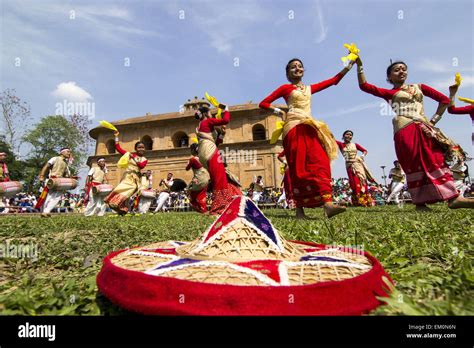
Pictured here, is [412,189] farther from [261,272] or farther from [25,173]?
[25,173]

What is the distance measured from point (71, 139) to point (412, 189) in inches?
1489

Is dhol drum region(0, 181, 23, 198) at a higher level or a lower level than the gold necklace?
lower

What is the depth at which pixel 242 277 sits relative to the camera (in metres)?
1.06

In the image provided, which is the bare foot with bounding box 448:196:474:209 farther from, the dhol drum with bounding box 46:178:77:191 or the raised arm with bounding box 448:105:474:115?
the dhol drum with bounding box 46:178:77:191

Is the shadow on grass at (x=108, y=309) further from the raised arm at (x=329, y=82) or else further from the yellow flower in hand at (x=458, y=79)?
the yellow flower in hand at (x=458, y=79)

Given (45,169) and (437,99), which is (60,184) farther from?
(437,99)

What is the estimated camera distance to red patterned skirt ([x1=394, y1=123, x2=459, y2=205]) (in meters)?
4.79

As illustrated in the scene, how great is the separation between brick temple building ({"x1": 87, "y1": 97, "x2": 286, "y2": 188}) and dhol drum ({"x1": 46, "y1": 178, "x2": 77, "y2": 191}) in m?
16.4

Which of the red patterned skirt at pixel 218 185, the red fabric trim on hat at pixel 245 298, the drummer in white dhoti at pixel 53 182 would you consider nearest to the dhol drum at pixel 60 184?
the drummer in white dhoti at pixel 53 182

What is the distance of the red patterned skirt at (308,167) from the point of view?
4.56 metres

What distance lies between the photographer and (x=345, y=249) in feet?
5.40

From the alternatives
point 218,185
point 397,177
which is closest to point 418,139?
point 218,185

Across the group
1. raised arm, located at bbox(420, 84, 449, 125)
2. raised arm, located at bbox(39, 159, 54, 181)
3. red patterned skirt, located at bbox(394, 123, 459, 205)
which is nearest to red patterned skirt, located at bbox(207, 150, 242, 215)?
red patterned skirt, located at bbox(394, 123, 459, 205)
